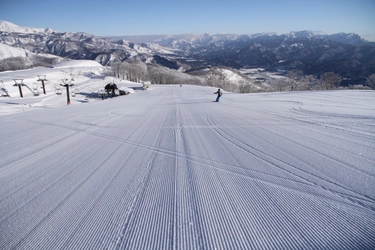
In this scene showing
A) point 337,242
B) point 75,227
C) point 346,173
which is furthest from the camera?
point 346,173

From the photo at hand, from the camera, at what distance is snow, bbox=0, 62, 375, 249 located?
243 cm

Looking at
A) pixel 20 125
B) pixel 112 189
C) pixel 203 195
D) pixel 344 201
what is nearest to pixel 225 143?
pixel 203 195

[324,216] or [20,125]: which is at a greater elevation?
[324,216]

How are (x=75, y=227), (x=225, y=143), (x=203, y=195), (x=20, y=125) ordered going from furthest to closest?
(x=20, y=125) < (x=225, y=143) < (x=203, y=195) < (x=75, y=227)

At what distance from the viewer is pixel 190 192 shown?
3383 millimetres

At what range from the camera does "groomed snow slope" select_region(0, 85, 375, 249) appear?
7.97 ft

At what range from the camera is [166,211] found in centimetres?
292

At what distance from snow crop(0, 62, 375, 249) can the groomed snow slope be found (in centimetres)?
2

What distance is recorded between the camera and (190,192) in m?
3.38

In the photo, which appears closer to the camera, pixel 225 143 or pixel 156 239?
pixel 156 239

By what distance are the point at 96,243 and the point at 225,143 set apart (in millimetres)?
4375

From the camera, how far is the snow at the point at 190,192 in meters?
2.43

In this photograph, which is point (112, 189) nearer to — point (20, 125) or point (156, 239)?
point (156, 239)

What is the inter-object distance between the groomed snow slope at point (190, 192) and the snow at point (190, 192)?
2cm
